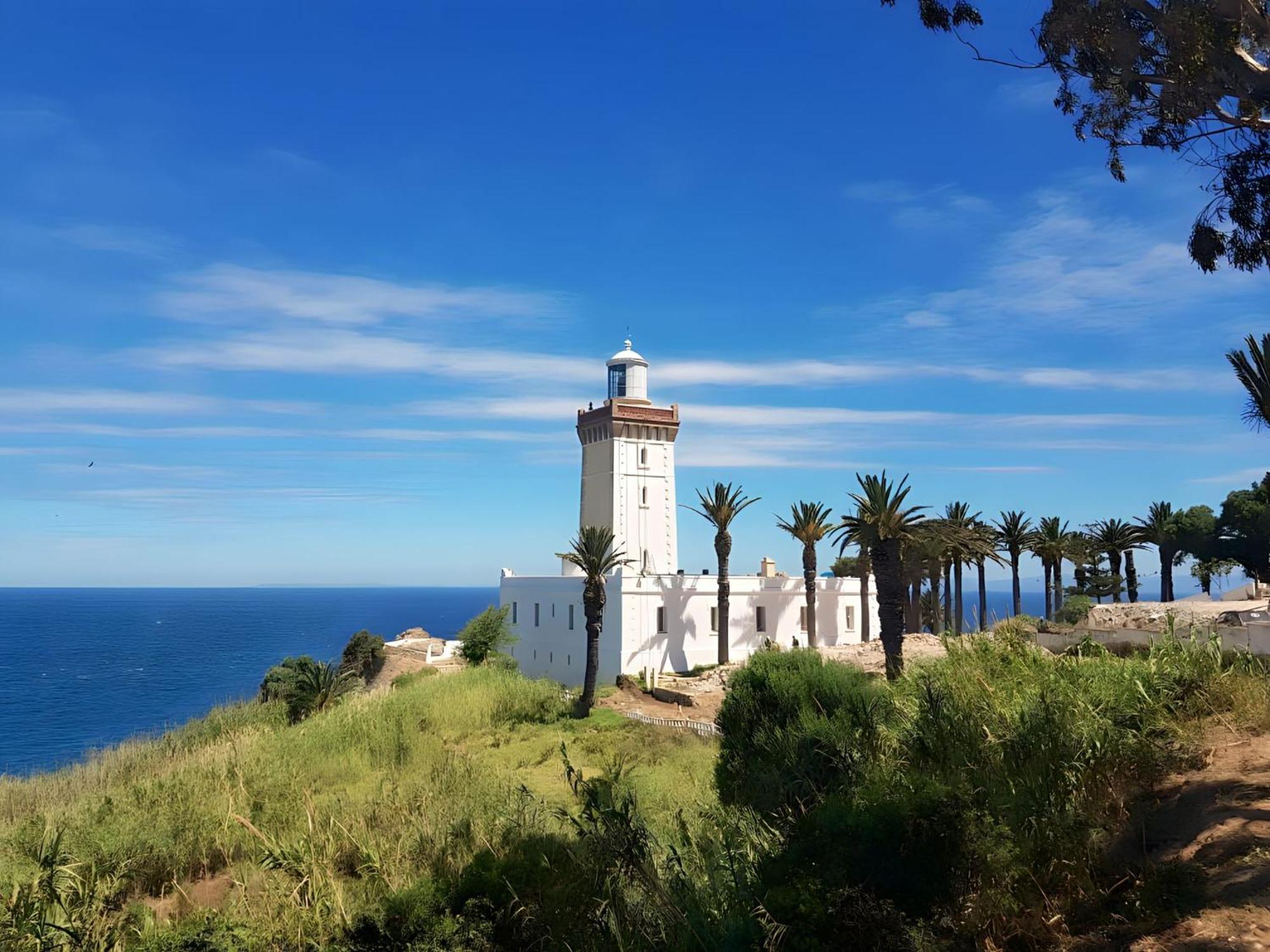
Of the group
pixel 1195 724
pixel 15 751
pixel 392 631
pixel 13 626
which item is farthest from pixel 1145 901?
pixel 13 626

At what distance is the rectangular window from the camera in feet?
145

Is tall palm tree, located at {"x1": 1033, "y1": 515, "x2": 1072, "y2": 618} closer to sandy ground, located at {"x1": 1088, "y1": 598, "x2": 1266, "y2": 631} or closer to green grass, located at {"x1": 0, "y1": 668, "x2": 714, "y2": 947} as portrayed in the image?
sandy ground, located at {"x1": 1088, "y1": 598, "x2": 1266, "y2": 631}

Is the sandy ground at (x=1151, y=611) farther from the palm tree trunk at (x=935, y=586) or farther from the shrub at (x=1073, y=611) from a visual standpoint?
the palm tree trunk at (x=935, y=586)

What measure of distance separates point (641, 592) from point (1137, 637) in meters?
20.9

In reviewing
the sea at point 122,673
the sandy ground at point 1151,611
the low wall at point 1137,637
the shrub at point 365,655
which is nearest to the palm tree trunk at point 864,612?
the sea at point 122,673

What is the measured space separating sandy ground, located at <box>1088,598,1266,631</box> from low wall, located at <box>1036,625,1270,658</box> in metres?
1.37

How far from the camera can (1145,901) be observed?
6.17 meters

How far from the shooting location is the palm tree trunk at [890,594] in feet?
86.6

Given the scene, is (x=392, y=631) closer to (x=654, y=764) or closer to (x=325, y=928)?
(x=654, y=764)

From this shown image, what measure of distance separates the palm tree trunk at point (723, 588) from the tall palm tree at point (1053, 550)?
17.4 m

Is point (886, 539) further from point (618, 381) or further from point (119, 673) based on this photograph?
point (119, 673)

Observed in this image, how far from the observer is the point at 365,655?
5175 centimetres

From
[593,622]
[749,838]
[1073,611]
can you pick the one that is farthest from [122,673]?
[749,838]

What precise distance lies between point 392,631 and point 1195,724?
155 metres
